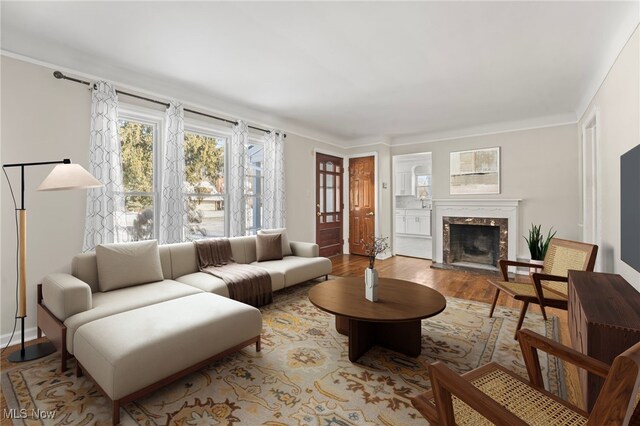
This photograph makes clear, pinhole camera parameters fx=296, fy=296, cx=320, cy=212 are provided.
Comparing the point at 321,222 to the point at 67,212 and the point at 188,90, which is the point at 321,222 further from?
the point at 67,212

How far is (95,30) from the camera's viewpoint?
2457 mm

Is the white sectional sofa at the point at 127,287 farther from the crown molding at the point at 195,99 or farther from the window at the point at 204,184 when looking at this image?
the crown molding at the point at 195,99

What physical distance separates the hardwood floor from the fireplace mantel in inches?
23.6

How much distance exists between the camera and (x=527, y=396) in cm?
125

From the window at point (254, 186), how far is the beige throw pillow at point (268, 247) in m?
0.66

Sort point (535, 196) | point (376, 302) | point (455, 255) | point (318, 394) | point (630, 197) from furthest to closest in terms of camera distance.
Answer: point (455, 255) < point (535, 196) < point (376, 302) < point (630, 197) < point (318, 394)

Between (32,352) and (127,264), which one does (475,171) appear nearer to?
(127,264)

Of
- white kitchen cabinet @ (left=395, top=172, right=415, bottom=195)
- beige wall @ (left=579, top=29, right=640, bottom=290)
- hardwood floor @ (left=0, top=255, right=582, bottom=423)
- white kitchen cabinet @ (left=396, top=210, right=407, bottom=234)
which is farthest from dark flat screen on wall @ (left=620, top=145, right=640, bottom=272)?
white kitchen cabinet @ (left=395, top=172, right=415, bottom=195)

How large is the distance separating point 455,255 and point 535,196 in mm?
1685

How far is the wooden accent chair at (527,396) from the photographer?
766 mm

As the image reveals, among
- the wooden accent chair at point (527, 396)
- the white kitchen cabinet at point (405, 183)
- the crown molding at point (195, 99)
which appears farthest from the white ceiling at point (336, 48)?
the white kitchen cabinet at point (405, 183)

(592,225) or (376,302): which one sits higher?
(592,225)

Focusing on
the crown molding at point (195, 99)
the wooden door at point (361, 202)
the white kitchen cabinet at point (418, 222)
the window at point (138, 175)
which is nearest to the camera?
the crown molding at point (195, 99)

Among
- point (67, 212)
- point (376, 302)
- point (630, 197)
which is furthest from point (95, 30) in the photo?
point (630, 197)
